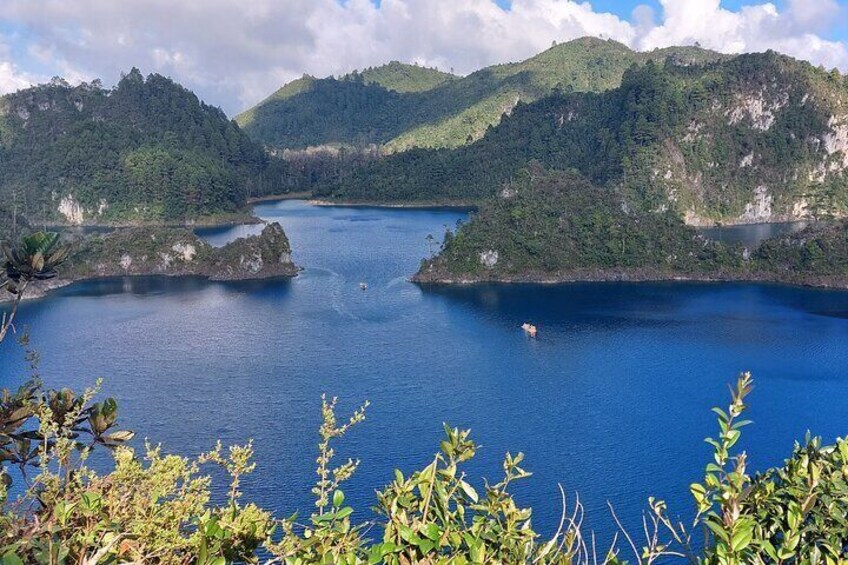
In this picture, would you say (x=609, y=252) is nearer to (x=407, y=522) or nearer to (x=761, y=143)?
(x=761, y=143)

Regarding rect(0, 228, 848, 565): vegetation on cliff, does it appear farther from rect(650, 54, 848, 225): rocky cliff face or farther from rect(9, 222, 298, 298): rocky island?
rect(650, 54, 848, 225): rocky cliff face

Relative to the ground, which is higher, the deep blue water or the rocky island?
the rocky island

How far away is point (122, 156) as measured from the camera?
114750 mm

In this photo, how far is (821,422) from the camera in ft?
112

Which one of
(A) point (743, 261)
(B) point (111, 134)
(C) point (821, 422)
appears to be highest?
(B) point (111, 134)

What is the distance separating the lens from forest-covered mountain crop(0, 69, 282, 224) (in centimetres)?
10850

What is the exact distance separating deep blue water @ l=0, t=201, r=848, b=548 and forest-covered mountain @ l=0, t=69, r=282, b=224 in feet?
141

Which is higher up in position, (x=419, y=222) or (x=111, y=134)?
(x=111, y=134)

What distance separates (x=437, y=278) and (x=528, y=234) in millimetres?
10565

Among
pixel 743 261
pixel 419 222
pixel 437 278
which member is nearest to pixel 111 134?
pixel 419 222

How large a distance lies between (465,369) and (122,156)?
305ft

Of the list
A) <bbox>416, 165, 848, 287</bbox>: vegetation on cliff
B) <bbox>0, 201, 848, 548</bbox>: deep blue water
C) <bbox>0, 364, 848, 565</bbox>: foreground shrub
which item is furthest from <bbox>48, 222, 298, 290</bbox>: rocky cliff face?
<bbox>0, 364, 848, 565</bbox>: foreground shrub

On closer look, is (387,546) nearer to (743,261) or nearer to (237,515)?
(237,515)

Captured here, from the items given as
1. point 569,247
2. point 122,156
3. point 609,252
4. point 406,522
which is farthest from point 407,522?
point 122,156
